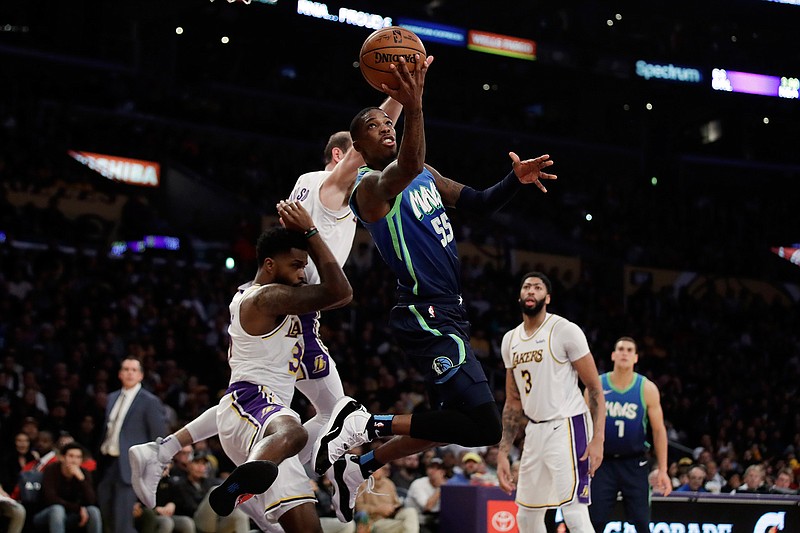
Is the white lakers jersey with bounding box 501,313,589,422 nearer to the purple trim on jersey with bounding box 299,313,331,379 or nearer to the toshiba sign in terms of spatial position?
the purple trim on jersey with bounding box 299,313,331,379

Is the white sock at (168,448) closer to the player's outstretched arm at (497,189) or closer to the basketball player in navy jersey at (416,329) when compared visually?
the basketball player in navy jersey at (416,329)

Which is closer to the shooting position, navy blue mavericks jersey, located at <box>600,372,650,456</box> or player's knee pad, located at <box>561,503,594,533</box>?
player's knee pad, located at <box>561,503,594,533</box>

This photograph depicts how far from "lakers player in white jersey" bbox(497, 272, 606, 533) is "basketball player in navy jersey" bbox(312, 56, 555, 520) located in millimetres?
1942

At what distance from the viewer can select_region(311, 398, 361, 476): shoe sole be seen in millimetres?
6582

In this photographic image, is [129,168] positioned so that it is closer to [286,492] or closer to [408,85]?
[286,492]

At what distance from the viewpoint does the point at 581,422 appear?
27.8 ft

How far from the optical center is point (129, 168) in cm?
2495

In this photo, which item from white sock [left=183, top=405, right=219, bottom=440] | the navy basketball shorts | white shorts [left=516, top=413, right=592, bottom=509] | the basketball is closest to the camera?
the basketball

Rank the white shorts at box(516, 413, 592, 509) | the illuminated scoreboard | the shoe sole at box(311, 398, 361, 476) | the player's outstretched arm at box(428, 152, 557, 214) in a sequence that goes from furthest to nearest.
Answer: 1. the illuminated scoreboard
2. the white shorts at box(516, 413, 592, 509)
3. the player's outstretched arm at box(428, 152, 557, 214)
4. the shoe sole at box(311, 398, 361, 476)

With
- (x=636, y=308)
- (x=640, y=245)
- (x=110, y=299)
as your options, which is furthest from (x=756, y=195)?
(x=110, y=299)

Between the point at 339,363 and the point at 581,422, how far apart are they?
31.5 feet

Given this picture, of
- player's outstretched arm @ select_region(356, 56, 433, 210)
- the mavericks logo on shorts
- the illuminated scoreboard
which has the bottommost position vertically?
the mavericks logo on shorts

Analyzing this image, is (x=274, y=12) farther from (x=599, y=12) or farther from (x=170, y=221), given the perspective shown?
(x=599, y=12)

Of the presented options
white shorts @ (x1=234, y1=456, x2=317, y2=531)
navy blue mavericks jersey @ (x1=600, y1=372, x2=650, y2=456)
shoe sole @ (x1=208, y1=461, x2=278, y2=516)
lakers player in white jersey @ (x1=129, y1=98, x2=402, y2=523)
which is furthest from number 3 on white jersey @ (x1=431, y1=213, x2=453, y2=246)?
navy blue mavericks jersey @ (x1=600, y1=372, x2=650, y2=456)
